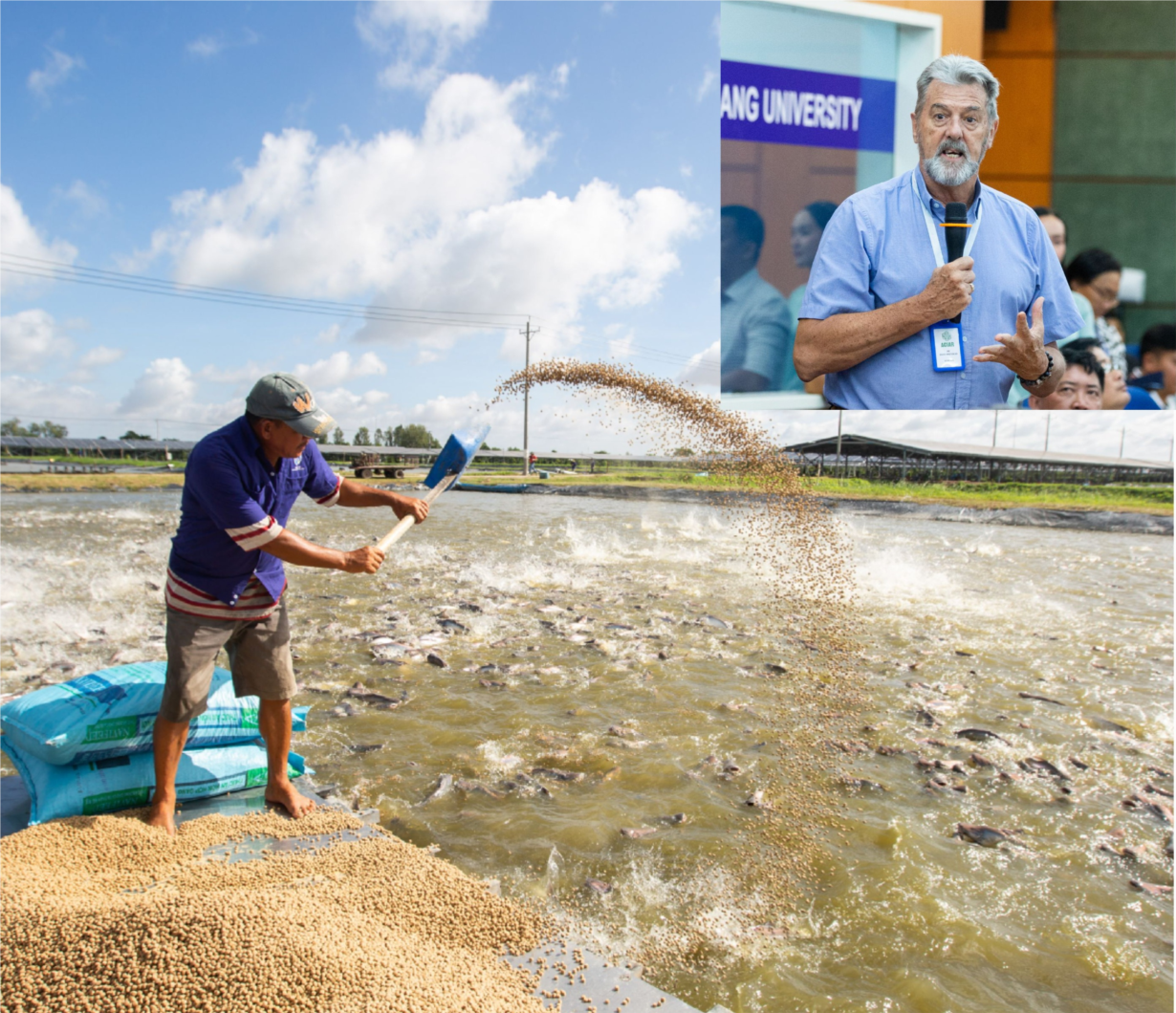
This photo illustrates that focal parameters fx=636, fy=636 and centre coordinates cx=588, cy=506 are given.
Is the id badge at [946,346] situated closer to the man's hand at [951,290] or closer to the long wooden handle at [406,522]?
the man's hand at [951,290]

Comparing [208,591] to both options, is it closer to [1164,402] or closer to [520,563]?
[1164,402]

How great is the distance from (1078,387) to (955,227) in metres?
1.49

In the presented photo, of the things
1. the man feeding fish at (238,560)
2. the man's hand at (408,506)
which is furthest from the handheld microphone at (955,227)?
the man feeding fish at (238,560)

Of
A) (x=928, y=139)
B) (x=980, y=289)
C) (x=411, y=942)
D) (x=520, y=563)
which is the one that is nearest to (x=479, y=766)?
(x=411, y=942)

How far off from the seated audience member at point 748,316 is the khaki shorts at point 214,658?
395 centimetres

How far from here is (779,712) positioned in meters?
4.24

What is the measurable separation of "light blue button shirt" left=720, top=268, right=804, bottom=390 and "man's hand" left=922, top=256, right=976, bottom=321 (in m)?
1.52

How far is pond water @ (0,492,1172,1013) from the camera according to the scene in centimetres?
212

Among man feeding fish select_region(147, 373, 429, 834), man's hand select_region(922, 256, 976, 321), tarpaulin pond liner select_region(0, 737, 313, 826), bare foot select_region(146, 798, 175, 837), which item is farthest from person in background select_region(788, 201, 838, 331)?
bare foot select_region(146, 798, 175, 837)

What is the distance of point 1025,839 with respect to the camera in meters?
2.84

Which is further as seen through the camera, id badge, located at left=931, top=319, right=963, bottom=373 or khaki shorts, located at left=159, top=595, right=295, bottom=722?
id badge, located at left=931, top=319, right=963, bottom=373

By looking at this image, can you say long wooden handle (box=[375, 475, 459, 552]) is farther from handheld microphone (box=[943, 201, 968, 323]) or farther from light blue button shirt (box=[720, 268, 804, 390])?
handheld microphone (box=[943, 201, 968, 323])

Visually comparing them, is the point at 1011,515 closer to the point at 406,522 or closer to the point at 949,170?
the point at 949,170

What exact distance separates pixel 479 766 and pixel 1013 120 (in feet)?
18.8
